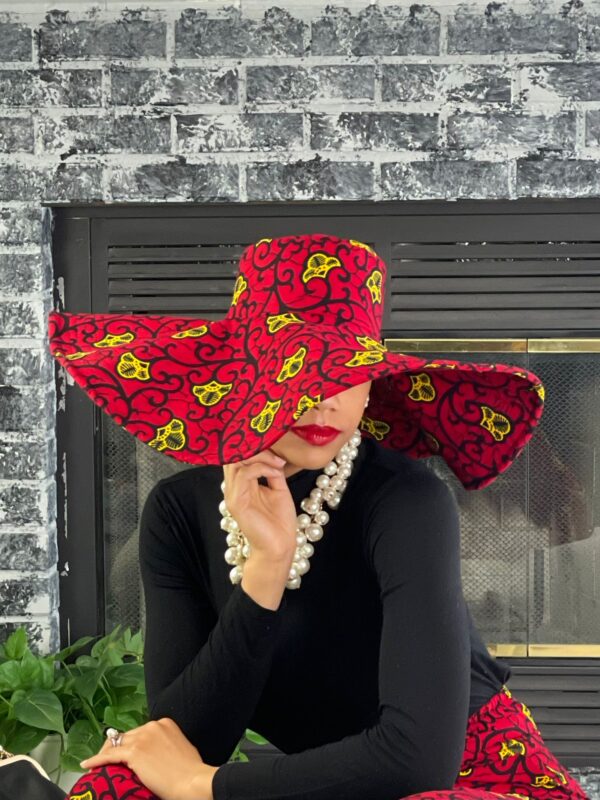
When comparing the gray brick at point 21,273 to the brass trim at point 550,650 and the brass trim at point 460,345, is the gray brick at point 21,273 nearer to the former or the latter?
the brass trim at point 460,345

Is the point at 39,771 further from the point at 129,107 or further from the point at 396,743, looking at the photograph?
the point at 129,107

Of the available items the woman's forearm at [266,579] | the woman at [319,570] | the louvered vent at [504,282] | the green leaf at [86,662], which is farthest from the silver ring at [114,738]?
the louvered vent at [504,282]

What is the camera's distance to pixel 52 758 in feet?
6.87

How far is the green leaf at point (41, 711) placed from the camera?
6.36 ft

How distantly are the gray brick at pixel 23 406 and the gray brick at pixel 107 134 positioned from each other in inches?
21.7

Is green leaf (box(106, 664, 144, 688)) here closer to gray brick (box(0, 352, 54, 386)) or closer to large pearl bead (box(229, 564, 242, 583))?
gray brick (box(0, 352, 54, 386))

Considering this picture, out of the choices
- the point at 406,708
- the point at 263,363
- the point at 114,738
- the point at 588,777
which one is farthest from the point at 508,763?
the point at 588,777

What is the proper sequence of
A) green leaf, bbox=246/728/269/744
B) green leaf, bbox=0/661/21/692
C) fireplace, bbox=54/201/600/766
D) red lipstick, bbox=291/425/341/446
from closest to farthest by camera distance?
red lipstick, bbox=291/425/341/446, green leaf, bbox=0/661/21/692, green leaf, bbox=246/728/269/744, fireplace, bbox=54/201/600/766

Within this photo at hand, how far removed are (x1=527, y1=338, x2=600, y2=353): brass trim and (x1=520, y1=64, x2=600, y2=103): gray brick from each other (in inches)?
21.2

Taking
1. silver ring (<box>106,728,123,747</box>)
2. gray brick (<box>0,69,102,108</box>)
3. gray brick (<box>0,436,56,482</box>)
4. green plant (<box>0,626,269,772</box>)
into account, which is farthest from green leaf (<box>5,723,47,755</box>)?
gray brick (<box>0,69,102,108</box>)

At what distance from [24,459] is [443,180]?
115cm

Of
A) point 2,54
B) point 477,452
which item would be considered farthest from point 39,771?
point 2,54

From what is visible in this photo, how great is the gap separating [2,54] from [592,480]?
167 centimetres

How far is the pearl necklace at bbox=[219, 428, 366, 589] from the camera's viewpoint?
44.6 inches
